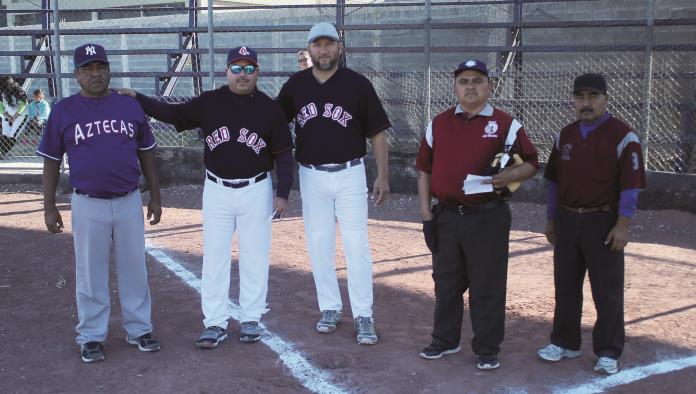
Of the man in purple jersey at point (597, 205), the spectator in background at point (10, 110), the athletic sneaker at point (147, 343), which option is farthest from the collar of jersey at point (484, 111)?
the spectator in background at point (10, 110)

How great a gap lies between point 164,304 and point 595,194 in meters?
3.42

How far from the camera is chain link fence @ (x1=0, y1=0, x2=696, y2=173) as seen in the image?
10141 millimetres

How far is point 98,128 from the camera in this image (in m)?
4.76

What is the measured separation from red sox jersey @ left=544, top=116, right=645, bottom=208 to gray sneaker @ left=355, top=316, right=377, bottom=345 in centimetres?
156

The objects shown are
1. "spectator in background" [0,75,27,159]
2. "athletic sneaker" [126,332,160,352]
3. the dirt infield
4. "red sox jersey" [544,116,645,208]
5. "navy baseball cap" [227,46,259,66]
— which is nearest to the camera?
"red sox jersey" [544,116,645,208]

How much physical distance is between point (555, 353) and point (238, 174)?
2312 mm

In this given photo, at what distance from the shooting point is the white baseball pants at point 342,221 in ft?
17.2

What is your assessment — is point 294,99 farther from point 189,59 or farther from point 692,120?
point 189,59

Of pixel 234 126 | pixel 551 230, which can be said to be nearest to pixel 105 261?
pixel 234 126

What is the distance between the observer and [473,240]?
4586 millimetres

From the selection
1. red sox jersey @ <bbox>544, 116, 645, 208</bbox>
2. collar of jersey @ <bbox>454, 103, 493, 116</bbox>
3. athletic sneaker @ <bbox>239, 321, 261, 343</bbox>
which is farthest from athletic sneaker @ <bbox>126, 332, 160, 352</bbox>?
red sox jersey @ <bbox>544, 116, 645, 208</bbox>

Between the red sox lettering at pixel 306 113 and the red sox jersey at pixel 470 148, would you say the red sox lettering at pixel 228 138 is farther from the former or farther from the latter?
the red sox jersey at pixel 470 148

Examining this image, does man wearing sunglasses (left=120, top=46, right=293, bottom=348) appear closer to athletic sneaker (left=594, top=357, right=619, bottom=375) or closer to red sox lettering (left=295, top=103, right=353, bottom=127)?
red sox lettering (left=295, top=103, right=353, bottom=127)

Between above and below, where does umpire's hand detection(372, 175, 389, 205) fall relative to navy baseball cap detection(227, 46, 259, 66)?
below
